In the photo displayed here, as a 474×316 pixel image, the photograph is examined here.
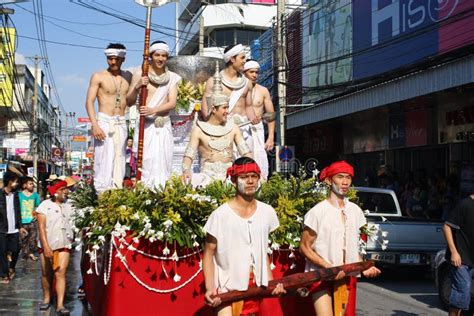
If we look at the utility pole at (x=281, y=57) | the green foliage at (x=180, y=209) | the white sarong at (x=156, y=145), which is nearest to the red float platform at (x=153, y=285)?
the green foliage at (x=180, y=209)

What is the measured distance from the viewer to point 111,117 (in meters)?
8.80

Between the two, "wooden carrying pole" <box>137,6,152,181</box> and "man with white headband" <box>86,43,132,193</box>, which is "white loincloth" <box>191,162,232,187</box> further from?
"man with white headband" <box>86,43,132,193</box>

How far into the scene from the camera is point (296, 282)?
5.71 metres

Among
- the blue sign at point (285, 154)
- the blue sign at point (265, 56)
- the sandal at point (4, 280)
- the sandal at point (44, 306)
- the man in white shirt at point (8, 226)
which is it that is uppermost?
the blue sign at point (265, 56)

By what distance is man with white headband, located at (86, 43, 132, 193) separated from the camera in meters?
8.66

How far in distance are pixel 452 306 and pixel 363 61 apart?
1687 cm

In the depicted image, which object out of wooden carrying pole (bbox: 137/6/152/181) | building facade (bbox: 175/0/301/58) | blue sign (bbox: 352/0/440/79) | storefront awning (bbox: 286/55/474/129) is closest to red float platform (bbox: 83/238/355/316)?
wooden carrying pole (bbox: 137/6/152/181)

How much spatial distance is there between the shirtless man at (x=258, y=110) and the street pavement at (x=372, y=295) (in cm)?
275

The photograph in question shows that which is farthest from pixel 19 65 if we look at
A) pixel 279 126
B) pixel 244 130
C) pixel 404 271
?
pixel 244 130

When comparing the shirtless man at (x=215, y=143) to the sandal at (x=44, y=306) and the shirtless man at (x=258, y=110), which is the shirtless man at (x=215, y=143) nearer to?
the shirtless man at (x=258, y=110)

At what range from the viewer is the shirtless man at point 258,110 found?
9.70 metres

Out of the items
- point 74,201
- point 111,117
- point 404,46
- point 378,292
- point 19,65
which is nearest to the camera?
point 74,201

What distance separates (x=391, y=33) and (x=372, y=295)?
11424 millimetres

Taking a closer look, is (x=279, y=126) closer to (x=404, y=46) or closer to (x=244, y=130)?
(x=404, y=46)
